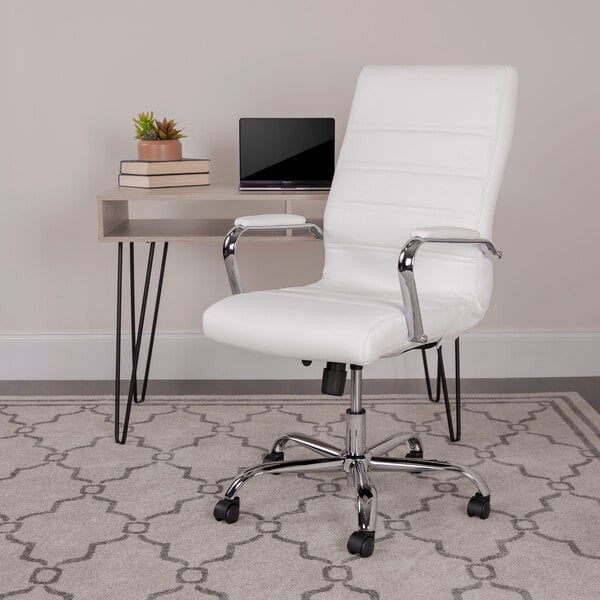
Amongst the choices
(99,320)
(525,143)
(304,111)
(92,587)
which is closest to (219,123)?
(304,111)

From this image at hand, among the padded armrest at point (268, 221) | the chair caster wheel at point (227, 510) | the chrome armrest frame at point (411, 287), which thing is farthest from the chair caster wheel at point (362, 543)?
the padded armrest at point (268, 221)

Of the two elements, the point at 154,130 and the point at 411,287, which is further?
the point at 154,130

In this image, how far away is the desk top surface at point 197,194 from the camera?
273 centimetres

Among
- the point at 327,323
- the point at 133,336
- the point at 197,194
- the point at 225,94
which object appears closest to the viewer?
the point at 327,323

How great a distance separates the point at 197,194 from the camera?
2777 mm

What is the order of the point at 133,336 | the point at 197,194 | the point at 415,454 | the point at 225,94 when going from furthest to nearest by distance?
the point at 225,94 → the point at 133,336 → the point at 197,194 → the point at 415,454

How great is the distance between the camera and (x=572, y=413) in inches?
121

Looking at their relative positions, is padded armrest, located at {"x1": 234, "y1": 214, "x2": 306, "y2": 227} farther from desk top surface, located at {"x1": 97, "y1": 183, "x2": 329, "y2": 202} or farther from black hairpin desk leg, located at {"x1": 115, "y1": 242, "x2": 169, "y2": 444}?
black hairpin desk leg, located at {"x1": 115, "y1": 242, "x2": 169, "y2": 444}

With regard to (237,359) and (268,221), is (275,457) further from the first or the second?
(237,359)

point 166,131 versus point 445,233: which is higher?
point 166,131

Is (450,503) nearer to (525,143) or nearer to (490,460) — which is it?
(490,460)

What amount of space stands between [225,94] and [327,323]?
1.59 metres

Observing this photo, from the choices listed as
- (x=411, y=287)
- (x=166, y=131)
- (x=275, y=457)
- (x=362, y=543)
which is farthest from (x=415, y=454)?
(x=166, y=131)

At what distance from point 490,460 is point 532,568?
2.25 ft
